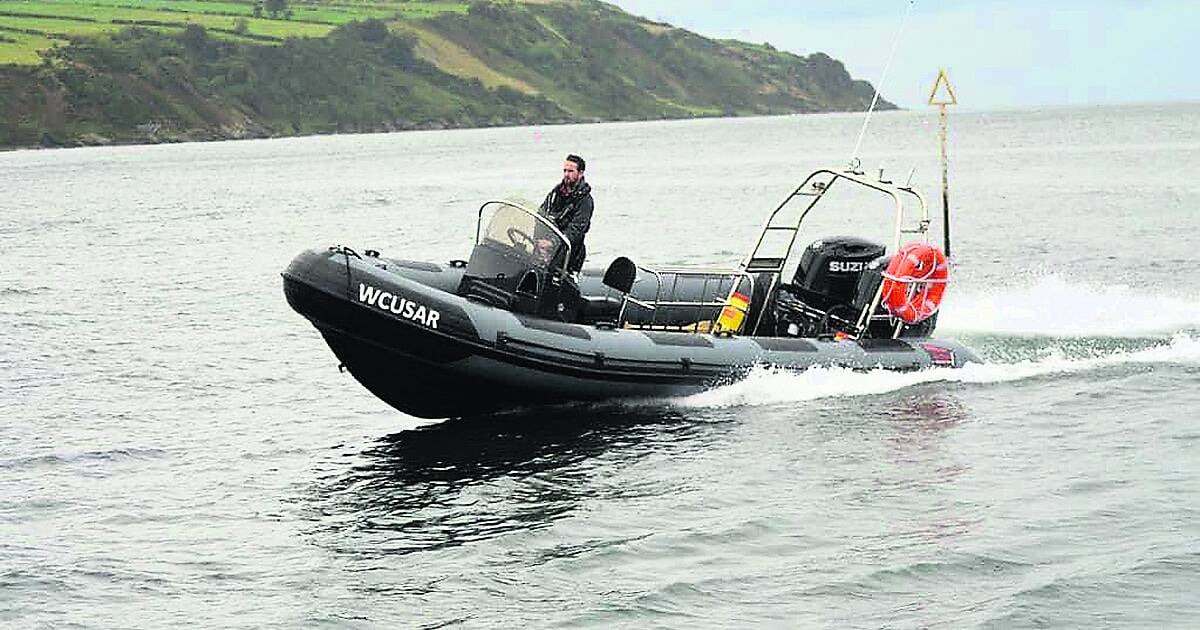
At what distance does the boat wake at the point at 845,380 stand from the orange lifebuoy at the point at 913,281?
0.65m

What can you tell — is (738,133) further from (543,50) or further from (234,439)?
(234,439)

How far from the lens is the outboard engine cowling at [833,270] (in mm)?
15305

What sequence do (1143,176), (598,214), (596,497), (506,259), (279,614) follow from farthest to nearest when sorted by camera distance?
1. (1143,176)
2. (598,214)
3. (506,259)
4. (596,497)
5. (279,614)

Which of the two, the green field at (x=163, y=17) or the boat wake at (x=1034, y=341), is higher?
the green field at (x=163, y=17)

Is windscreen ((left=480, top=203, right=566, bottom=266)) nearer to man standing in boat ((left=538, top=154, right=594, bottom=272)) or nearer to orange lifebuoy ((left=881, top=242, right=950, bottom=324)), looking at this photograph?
man standing in boat ((left=538, top=154, right=594, bottom=272))

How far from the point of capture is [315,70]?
142000 mm

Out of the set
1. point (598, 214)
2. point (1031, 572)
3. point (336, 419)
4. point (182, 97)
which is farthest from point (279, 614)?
point (182, 97)

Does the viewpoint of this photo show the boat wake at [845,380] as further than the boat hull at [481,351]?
Yes

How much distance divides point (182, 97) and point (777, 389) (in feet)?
385

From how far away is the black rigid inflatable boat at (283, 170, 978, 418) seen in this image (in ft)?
42.9

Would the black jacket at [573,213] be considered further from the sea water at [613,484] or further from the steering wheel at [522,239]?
the sea water at [613,484]

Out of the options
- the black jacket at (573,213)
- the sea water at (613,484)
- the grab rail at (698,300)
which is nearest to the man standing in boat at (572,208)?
the black jacket at (573,213)

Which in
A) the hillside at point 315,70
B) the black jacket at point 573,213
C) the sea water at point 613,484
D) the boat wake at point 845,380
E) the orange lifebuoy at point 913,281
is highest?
the hillside at point 315,70

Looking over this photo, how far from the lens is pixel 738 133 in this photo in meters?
130
